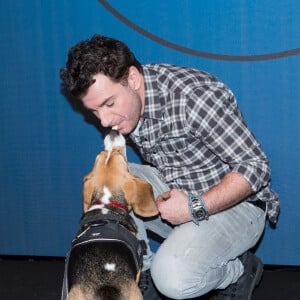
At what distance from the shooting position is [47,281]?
342 centimetres

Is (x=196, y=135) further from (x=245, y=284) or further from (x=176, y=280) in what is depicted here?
(x=245, y=284)

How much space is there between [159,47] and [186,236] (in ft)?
3.57

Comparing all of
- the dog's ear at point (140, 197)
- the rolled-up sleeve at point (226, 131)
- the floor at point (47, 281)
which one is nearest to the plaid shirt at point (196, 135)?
the rolled-up sleeve at point (226, 131)

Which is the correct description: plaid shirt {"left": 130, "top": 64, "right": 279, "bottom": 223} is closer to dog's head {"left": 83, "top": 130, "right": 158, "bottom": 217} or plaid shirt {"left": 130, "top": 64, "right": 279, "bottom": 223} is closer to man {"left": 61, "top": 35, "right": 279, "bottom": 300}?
man {"left": 61, "top": 35, "right": 279, "bottom": 300}

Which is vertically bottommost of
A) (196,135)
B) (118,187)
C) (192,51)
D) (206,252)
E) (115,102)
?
(206,252)

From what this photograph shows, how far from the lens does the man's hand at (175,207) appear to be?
2.63 metres

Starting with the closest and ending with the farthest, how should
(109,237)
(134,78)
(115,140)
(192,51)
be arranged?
1. (109,237)
2. (134,78)
3. (115,140)
4. (192,51)

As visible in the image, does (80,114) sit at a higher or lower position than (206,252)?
higher

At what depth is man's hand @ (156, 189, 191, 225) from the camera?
263cm

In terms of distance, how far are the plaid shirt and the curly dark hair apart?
0.15 m

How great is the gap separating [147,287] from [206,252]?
20.3 inches

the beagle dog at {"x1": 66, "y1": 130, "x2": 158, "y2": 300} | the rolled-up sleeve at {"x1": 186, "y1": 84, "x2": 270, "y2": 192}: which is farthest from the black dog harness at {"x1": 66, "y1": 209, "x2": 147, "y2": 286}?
the rolled-up sleeve at {"x1": 186, "y1": 84, "x2": 270, "y2": 192}

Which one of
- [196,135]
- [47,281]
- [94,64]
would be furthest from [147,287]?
[94,64]

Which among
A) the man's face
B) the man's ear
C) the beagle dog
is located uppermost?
the man's ear
